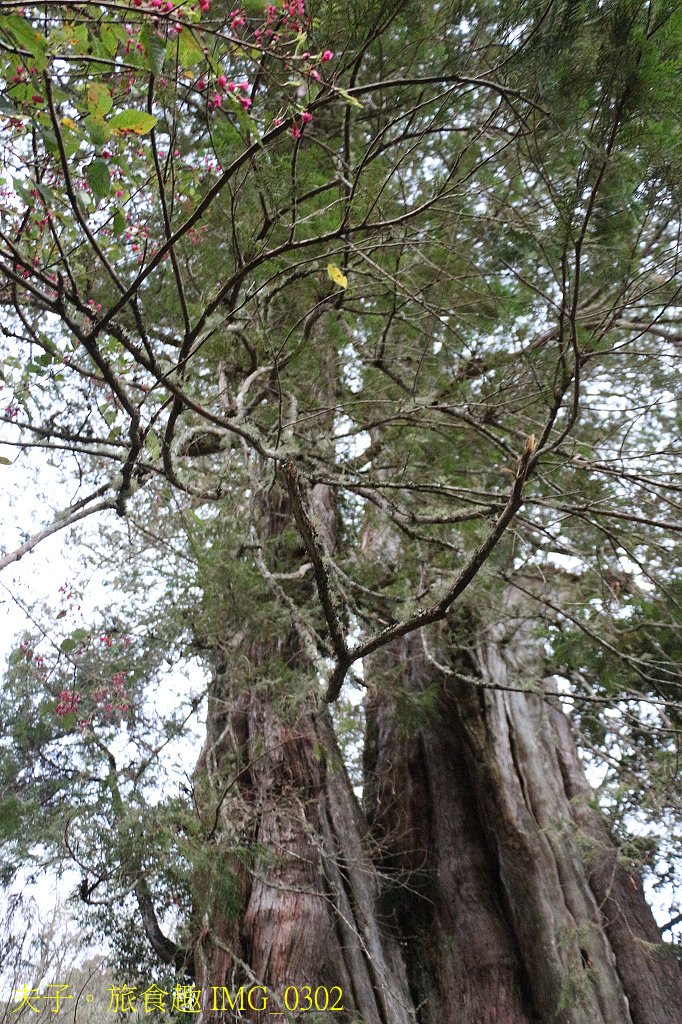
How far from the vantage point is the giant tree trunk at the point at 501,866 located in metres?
3.37

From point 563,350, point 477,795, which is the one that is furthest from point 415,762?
point 563,350

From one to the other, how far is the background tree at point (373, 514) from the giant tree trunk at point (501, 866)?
20 millimetres

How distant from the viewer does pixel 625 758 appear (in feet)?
13.0

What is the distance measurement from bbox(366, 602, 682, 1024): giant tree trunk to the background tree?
0.02 meters

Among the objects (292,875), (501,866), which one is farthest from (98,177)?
(501,866)

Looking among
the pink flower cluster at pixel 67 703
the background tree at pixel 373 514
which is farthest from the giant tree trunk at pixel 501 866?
the pink flower cluster at pixel 67 703

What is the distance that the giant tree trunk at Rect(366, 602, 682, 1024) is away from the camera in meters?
3.37

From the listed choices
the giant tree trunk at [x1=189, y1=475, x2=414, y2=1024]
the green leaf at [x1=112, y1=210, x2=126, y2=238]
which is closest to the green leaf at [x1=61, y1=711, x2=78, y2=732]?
the giant tree trunk at [x1=189, y1=475, x2=414, y2=1024]

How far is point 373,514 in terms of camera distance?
168 inches

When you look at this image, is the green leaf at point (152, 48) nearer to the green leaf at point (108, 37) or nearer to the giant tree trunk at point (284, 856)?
the green leaf at point (108, 37)

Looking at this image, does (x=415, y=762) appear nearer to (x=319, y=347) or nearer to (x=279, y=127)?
(x=319, y=347)

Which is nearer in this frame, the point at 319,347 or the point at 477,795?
the point at 319,347

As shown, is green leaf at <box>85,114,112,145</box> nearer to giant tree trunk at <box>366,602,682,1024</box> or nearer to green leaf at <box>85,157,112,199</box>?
green leaf at <box>85,157,112,199</box>

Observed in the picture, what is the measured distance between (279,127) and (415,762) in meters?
3.83
